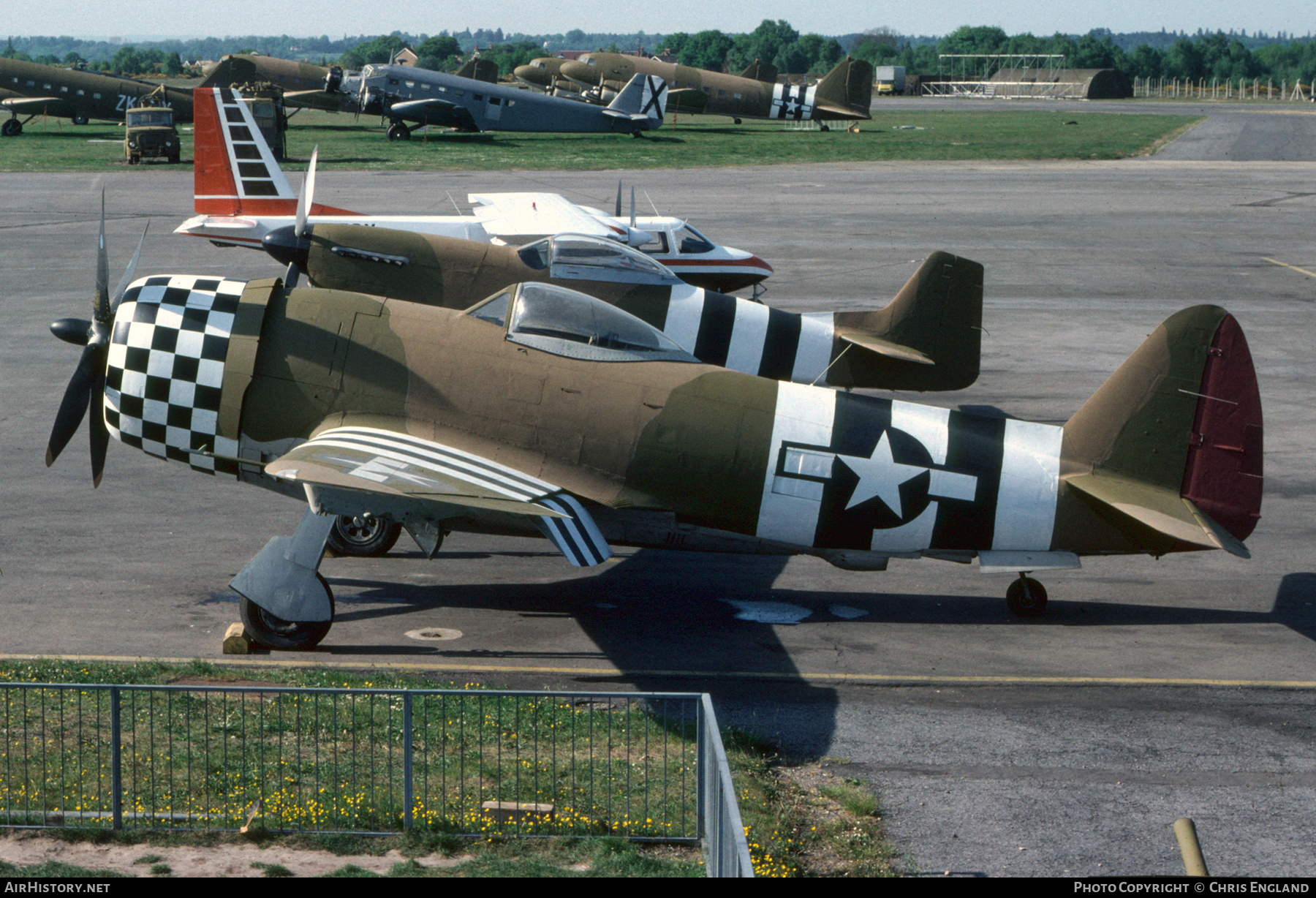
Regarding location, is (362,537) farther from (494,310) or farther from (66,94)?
(66,94)

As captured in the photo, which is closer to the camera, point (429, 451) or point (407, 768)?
point (407, 768)

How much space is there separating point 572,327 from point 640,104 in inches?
2460

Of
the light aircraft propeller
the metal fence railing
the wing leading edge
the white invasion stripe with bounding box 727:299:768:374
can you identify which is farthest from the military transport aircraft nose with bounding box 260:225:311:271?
the metal fence railing

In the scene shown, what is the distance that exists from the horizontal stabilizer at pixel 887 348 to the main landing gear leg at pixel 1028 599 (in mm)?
6314

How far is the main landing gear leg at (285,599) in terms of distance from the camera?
36.3ft

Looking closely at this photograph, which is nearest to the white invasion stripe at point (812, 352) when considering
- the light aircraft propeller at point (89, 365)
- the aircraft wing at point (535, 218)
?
the aircraft wing at point (535, 218)

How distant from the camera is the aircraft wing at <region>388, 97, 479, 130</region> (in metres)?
Result: 67.5

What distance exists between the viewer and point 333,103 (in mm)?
73625

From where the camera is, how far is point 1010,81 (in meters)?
169

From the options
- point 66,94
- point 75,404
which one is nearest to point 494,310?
point 75,404

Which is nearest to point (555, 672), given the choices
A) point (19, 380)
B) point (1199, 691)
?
point (1199, 691)

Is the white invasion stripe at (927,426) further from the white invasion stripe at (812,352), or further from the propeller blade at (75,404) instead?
the propeller blade at (75,404)

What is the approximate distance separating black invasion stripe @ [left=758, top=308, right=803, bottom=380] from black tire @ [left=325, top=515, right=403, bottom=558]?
20.5 feet

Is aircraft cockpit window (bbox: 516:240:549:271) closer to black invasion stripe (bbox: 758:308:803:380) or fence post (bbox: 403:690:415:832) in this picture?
black invasion stripe (bbox: 758:308:803:380)
